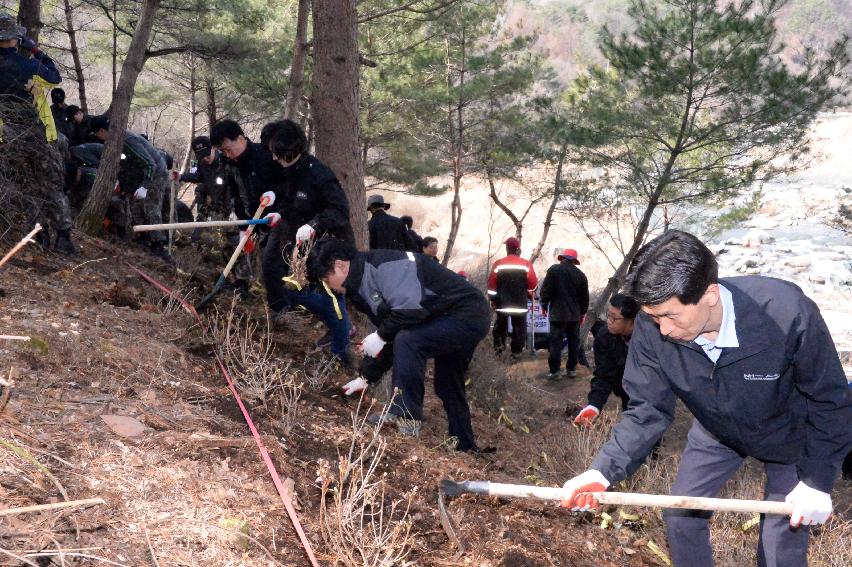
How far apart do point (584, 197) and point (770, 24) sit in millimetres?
8127

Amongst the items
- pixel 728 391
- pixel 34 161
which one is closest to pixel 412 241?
pixel 34 161

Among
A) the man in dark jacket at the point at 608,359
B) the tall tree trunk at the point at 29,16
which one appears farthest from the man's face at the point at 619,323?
the tall tree trunk at the point at 29,16

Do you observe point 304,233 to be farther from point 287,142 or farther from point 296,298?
point 287,142

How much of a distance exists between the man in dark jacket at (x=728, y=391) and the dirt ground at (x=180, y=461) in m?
0.86

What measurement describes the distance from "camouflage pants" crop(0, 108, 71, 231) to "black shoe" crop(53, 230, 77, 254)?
123 millimetres

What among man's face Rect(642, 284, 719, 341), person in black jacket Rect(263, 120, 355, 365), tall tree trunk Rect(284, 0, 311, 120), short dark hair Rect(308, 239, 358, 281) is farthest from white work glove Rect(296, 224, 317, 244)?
tall tree trunk Rect(284, 0, 311, 120)

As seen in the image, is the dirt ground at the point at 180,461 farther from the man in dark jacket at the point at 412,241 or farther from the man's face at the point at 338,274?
the man in dark jacket at the point at 412,241

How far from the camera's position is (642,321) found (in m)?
3.08

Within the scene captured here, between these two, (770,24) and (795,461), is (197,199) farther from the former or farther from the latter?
(770,24)

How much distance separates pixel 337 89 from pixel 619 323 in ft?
12.0

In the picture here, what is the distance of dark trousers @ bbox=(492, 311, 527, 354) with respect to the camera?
1139 cm

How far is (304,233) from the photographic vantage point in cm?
584

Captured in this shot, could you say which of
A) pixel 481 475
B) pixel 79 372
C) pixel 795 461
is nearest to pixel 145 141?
pixel 79 372

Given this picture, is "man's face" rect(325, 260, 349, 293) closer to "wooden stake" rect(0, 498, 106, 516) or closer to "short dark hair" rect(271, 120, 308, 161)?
"short dark hair" rect(271, 120, 308, 161)
